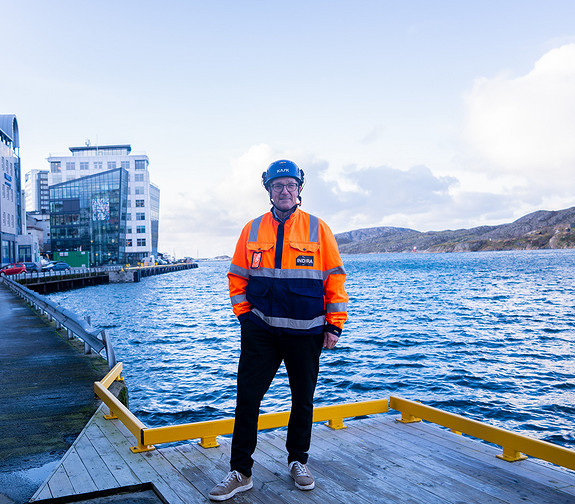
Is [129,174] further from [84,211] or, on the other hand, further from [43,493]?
[43,493]

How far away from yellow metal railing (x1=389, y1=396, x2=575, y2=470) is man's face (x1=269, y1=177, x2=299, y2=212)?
2.59 meters

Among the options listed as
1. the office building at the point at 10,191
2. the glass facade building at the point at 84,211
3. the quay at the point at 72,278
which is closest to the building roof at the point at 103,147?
the glass facade building at the point at 84,211

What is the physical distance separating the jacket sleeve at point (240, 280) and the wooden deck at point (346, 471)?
1.31m

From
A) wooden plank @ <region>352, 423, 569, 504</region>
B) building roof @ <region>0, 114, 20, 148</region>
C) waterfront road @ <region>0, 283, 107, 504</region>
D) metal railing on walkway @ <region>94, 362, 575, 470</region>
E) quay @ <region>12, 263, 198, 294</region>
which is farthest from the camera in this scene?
building roof @ <region>0, 114, 20, 148</region>

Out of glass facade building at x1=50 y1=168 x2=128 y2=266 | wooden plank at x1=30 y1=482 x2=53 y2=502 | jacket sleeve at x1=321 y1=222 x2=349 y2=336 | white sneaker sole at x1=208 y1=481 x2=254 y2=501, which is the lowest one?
wooden plank at x1=30 y1=482 x2=53 y2=502

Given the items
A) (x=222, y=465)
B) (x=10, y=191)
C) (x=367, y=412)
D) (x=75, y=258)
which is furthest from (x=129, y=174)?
(x=222, y=465)

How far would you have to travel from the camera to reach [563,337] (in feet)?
67.9

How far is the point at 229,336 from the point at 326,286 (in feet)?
63.1

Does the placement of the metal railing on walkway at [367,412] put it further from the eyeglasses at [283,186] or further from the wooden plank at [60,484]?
the eyeglasses at [283,186]

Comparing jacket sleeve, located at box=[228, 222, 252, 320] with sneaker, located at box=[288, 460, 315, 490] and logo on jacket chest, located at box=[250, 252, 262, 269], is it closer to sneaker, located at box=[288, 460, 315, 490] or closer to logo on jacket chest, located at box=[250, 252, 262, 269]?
logo on jacket chest, located at box=[250, 252, 262, 269]

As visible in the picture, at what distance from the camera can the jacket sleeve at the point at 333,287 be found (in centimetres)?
374

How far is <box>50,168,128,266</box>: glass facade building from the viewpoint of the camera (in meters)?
93.8

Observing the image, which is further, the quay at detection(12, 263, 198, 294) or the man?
the quay at detection(12, 263, 198, 294)

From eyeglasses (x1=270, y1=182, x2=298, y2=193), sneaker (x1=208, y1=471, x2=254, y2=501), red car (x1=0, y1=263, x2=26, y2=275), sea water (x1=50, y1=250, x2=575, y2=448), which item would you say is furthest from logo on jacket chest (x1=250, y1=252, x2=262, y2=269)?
red car (x1=0, y1=263, x2=26, y2=275)
